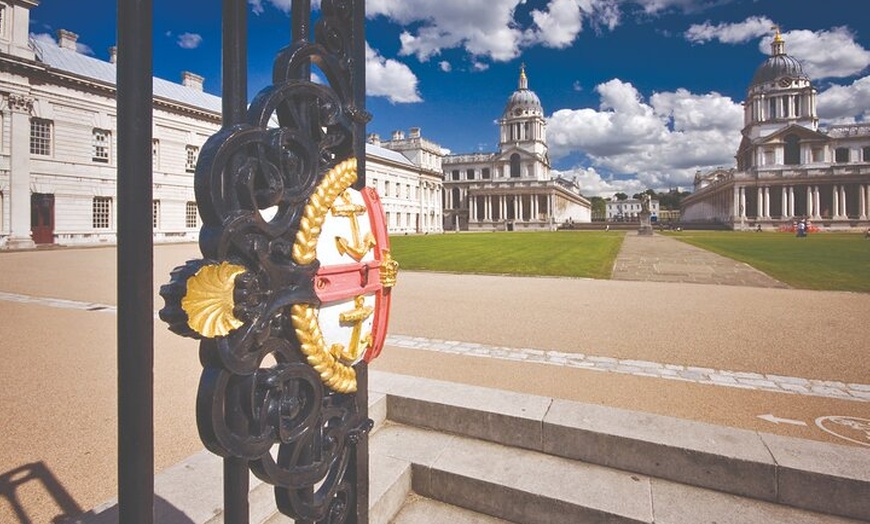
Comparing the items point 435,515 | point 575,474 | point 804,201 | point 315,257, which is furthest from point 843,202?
point 315,257

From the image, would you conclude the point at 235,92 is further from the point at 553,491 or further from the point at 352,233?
the point at 553,491

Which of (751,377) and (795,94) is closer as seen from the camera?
(751,377)

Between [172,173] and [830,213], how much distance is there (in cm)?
9118

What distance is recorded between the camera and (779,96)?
266ft

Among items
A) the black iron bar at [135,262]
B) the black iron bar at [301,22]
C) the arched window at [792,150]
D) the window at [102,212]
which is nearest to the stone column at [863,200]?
the arched window at [792,150]

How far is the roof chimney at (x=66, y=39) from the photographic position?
3478 cm

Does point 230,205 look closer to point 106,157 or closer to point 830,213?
point 106,157

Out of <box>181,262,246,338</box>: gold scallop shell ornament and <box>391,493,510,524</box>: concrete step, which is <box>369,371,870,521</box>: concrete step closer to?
<box>391,493,510,524</box>: concrete step

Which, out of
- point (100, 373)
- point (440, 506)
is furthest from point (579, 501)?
point (100, 373)

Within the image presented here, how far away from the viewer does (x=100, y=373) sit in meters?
5.93

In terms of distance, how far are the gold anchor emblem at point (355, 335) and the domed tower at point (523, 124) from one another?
99529 mm

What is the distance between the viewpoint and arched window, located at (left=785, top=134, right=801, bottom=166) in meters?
77.7

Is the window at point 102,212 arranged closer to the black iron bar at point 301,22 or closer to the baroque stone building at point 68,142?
the baroque stone building at point 68,142

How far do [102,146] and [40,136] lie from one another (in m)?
3.78
